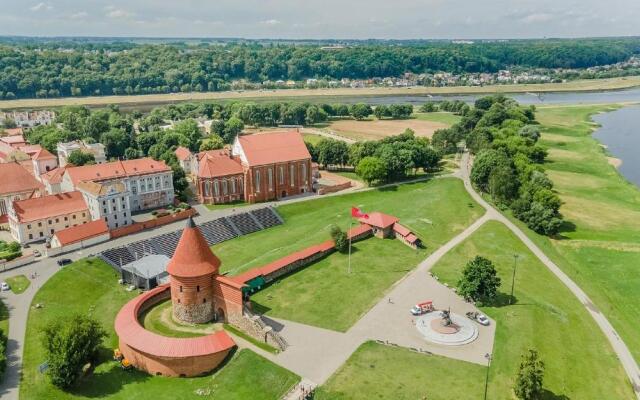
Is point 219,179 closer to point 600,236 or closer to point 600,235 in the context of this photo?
point 600,236

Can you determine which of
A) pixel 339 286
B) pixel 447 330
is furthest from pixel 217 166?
pixel 447 330

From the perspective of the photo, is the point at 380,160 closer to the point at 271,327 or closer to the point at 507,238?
the point at 507,238

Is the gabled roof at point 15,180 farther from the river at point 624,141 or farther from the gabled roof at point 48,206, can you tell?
the river at point 624,141

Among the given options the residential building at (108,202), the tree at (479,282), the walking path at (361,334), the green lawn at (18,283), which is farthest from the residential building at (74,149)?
the tree at (479,282)

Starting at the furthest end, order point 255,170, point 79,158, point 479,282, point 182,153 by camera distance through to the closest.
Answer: point 182,153, point 79,158, point 255,170, point 479,282

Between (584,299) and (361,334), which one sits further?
(584,299)

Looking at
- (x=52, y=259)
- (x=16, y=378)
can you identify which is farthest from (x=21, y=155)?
(x=16, y=378)

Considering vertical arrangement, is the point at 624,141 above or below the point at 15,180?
below

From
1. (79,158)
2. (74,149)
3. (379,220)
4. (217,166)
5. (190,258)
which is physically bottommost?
(379,220)
